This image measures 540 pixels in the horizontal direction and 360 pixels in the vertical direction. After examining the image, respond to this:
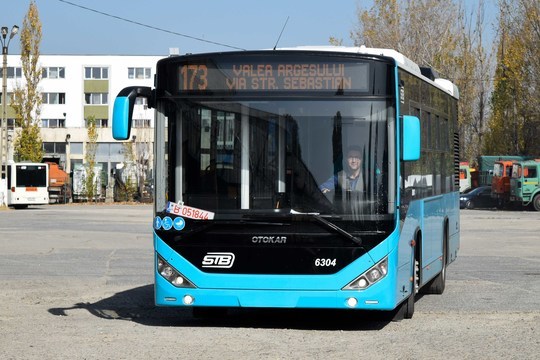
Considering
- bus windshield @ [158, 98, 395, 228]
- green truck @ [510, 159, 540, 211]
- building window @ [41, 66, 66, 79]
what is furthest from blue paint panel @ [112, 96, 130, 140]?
building window @ [41, 66, 66, 79]

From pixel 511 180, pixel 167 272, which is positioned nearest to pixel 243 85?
pixel 167 272

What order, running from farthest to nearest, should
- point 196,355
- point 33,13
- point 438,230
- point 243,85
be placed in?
point 33,13
point 438,230
point 243,85
point 196,355

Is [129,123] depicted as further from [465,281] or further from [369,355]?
[465,281]

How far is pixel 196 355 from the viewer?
9.24m

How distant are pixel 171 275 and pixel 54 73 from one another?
3775 inches

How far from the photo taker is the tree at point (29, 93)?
80.3 m

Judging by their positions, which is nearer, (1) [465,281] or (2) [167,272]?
(2) [167,272]

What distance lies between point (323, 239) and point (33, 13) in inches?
2843

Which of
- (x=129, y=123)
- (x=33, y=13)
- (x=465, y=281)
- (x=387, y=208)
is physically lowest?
(x=465, y=281)

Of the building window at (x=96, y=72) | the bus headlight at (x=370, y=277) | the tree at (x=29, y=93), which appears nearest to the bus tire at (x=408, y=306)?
the bus headlight at (x=370, y=277)

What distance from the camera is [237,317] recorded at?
1249 cm

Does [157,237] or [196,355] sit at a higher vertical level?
[157,237]

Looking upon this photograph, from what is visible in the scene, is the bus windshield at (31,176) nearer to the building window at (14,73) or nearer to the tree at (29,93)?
the tree at (29,93)

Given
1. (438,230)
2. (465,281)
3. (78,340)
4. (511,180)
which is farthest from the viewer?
(511,180)
